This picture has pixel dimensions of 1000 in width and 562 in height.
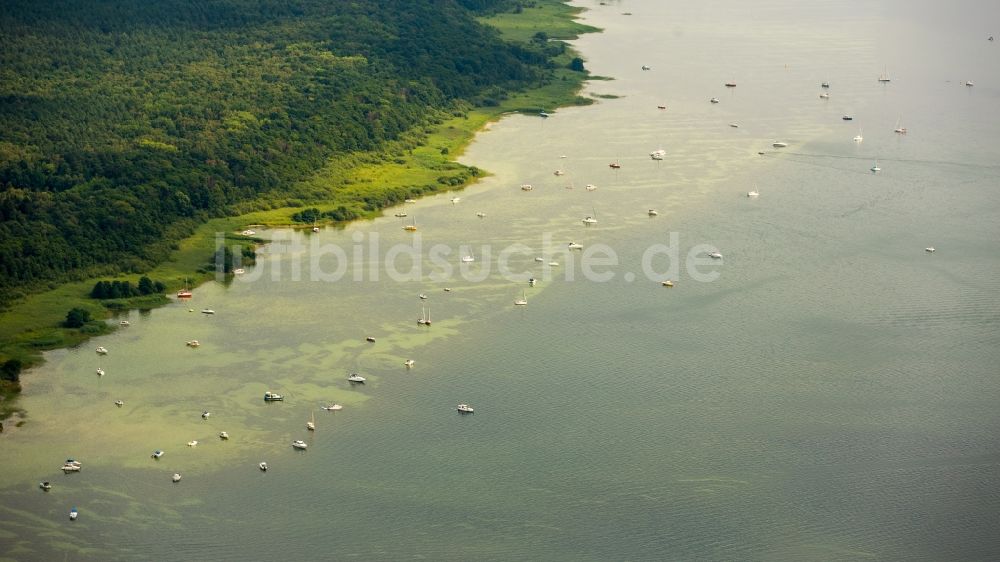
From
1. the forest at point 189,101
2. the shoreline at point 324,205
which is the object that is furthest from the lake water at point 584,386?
the forest at point 189,101

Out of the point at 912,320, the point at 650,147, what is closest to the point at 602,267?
the point at 912,320

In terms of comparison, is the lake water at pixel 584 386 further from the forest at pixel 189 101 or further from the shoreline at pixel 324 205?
the forest at pixel 189 101

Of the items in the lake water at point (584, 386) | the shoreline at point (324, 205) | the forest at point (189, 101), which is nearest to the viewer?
the lake water at point (584, 386)

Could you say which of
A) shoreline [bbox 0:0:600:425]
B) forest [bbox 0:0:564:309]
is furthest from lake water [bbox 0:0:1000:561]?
forest [bbox 0:0:564:309]

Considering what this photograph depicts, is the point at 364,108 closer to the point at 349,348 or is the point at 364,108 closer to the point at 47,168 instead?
the point at 47,168

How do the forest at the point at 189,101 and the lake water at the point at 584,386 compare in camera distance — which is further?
the forest at the point at 189,101

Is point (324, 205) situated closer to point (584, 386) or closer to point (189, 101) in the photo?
point (189, 101)

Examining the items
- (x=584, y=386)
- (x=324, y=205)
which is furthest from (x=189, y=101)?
(x=584, y=386)
